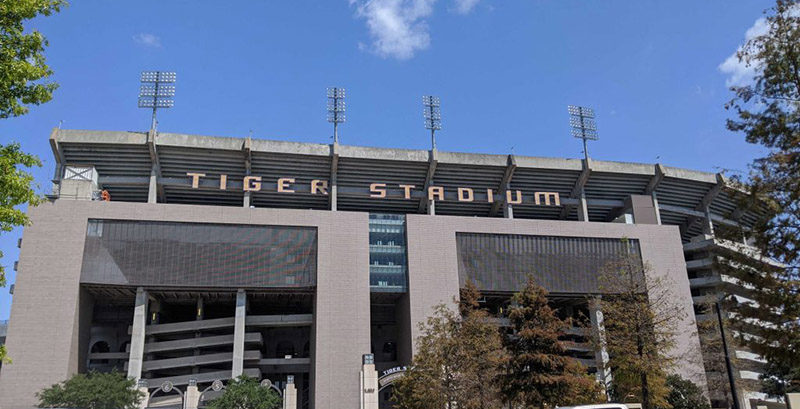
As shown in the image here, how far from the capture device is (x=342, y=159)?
7475 cm

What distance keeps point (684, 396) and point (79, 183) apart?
6508 cm

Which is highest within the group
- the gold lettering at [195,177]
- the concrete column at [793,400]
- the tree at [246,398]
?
the gold lettering at [195,177]

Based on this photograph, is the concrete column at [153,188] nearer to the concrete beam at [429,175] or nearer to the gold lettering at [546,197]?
the concrete beam at [429,175]

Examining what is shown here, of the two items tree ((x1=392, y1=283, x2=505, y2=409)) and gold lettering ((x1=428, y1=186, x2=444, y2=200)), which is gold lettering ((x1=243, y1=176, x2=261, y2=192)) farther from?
tree ((x1=392, y1=283, x2=505, y2=409))

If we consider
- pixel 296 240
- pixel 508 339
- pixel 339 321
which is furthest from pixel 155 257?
pixel 508 339

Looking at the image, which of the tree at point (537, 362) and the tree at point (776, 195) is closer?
the tree at point (776, 195)

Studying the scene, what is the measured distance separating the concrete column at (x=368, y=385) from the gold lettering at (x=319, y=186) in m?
21.2

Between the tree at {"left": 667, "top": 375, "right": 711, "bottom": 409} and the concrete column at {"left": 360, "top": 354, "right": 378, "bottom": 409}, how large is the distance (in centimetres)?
2783

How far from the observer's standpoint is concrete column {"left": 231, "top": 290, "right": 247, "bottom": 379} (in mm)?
65625

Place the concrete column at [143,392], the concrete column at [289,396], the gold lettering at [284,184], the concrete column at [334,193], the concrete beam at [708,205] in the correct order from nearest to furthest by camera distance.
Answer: the concrete column at [143,392]
the concrete column at [289,396]
the concrete column at [334,193]
the gold lettering at [284,184]
the concrete beam at [708,205]

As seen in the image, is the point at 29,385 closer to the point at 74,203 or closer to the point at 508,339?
the point at 74,203

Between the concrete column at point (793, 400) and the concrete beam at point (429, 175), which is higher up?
the concrete beam at point (429, 175)

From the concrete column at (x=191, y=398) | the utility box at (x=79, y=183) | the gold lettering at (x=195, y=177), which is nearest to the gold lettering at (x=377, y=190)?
the gold lettering at (x=195, y=177)

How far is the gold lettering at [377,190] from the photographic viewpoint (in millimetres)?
76562
